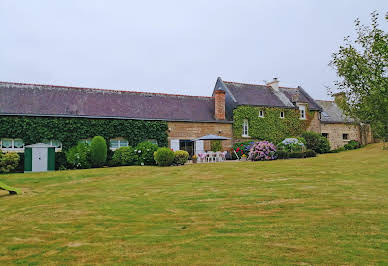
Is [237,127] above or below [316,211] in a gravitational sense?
above

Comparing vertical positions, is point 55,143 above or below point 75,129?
below

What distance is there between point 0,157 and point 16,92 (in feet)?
17.0

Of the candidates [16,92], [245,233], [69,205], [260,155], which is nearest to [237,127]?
[260,155]

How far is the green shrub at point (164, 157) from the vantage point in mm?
18219

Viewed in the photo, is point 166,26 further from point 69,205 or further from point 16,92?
point 69,205

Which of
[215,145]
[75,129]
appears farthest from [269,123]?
[75,129]

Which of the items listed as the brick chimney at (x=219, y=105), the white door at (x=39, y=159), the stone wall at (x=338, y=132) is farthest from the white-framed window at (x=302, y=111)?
the white door at (x=39, y=159)

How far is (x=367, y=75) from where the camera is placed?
16062 millimetres

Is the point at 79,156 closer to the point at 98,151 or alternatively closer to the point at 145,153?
the point at 98,151

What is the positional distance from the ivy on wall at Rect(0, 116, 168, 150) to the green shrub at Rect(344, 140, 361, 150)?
1757 cm

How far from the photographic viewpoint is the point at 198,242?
4504 millimetres

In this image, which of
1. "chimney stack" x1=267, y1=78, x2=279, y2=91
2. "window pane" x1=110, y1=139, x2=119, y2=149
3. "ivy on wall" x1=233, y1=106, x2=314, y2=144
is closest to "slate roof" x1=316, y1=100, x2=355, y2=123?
"ivy on wall" x1=233, y1=106, x2=314, y2=144

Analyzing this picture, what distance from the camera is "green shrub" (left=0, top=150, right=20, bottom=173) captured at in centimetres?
1717

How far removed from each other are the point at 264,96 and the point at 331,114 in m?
8.54
